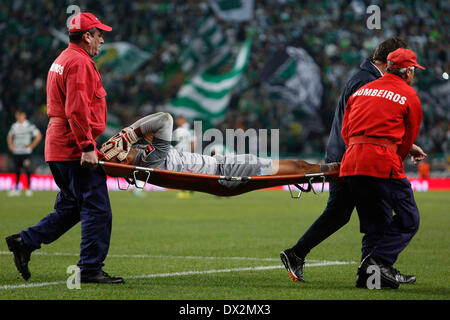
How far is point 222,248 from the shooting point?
32.8 ft

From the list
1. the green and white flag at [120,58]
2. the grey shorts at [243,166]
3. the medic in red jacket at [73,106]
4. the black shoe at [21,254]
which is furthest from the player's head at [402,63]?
the green and white flag at [120,58]

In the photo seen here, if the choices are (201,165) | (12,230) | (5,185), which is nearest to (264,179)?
(201,165)

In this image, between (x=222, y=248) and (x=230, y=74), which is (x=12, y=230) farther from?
(x=230, y=74)

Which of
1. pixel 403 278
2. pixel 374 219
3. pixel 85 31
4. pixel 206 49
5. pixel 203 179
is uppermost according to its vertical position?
pixel 206 49

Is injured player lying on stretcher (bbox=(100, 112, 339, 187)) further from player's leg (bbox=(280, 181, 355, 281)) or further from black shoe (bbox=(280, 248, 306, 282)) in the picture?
black shoe (bbox=(280, 248, 306, 282))

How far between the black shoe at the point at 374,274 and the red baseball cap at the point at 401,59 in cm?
170

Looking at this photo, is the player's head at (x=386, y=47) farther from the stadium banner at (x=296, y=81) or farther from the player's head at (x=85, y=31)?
the stadium banner at (x=296, y=81)

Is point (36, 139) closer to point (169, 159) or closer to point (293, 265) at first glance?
point (169, 159)

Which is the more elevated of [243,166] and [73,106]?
[73,106]

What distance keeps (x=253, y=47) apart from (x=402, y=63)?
1102 inches

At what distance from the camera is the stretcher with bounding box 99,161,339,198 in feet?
21.0

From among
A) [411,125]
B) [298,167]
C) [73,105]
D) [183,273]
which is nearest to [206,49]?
[183,273]

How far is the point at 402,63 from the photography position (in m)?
6.56

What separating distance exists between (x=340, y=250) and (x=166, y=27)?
85.3 ft
